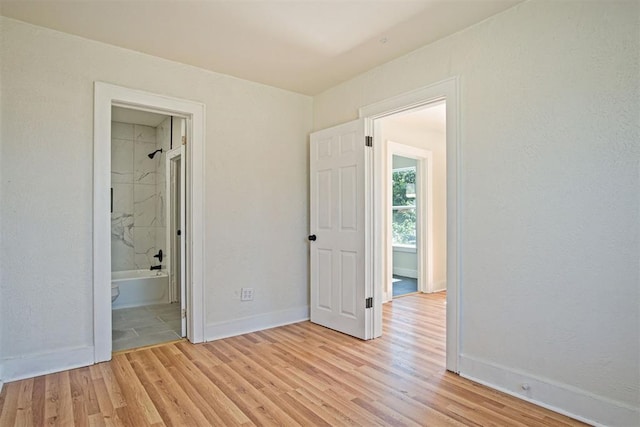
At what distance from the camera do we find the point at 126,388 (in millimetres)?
2416

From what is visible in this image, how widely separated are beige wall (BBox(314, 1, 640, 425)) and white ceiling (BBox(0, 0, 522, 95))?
13.8 inches

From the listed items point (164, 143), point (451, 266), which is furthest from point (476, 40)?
point (164, 143)

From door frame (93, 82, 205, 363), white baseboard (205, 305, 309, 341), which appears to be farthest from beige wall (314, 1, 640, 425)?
door frame (93, 82, 205, 363)

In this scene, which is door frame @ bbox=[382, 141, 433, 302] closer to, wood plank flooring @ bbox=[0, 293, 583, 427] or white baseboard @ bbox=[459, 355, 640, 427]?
wood plank flooring @ bbox=[0, 293, 583, 427]

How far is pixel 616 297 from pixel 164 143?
5213 millimetres

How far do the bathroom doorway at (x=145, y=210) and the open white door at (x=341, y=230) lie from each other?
188 cm

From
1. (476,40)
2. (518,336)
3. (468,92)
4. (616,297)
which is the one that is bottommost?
(518,336)

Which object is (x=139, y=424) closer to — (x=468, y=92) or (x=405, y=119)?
(x=468, y=92)

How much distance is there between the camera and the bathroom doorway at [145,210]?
15.5 ft

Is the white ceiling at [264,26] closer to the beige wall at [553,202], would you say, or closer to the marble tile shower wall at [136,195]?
the beige wall at [553,202]

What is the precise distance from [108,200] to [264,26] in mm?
1767

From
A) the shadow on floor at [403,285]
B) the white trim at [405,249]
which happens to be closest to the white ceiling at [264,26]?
the shadow on floor at [403,285]

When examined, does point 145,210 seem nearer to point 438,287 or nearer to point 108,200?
point 108,200

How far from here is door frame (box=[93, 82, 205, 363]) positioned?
9.30ft
